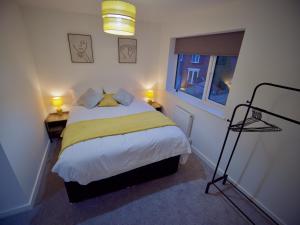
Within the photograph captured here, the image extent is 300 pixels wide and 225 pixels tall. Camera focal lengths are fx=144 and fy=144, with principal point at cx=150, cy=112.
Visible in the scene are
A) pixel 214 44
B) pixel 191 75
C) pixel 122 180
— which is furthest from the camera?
pixel 191 75

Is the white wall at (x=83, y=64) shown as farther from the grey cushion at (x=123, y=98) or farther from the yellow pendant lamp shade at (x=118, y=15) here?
the yellow pendant lamp shade at (x=118, y=15)

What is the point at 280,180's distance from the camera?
1.51 metres

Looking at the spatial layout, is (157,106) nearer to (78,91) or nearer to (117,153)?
(78,91)

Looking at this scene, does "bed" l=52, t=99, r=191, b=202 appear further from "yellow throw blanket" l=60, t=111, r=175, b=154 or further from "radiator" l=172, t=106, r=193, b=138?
"radiator" l=172, t=106, r=193, b=138

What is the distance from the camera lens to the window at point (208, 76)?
2.30 metres

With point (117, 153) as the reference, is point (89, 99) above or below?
above

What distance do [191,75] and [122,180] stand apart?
2393 mm

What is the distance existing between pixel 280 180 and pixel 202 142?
3.66 ft

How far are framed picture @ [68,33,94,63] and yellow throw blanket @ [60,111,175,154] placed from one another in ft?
4.83

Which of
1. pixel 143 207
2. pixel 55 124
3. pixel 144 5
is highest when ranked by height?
pixel 144 5

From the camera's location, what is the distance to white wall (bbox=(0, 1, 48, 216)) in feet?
4.79

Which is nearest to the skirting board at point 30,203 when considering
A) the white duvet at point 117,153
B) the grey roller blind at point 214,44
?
the white duvet at point 117,153

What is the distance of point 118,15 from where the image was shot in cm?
152

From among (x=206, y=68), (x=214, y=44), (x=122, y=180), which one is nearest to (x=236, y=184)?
(x=122, y=180)
